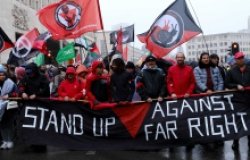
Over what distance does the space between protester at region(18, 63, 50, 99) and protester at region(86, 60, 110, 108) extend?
0.95 meters

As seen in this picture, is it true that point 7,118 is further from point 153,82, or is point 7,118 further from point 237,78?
point 237,78

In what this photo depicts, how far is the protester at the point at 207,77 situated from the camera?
7.82 meters

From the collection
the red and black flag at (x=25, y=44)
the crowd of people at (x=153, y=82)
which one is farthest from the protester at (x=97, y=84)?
the red and black flag at (x=25, y=44)

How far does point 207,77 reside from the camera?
784 centimetres

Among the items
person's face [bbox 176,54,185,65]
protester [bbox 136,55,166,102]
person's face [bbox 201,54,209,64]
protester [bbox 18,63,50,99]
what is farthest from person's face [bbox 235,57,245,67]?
protester [bbox 18,63,50,99]

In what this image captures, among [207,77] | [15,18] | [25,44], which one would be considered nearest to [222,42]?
[15,18]

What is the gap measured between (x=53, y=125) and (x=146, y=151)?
5.73ft

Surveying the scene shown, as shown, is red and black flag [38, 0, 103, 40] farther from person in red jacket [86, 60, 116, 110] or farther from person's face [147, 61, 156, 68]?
person's face [147, 61, 156, 68]

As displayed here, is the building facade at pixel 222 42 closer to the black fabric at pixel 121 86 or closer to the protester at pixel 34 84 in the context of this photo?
the protester at pixel 34 84

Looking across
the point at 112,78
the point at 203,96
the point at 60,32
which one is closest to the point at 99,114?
the point at 112,78

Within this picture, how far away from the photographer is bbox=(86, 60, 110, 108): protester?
25.6ft

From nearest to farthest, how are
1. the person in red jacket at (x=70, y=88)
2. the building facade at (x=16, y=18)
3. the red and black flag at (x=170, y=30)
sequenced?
the person in red jacket at (x=70, y=88)
the red and black flag at (x=170, y=30)
the building facade at (x=16, y=18)

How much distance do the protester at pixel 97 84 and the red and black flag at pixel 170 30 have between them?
1.92 m

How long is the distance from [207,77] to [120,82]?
1.59m
